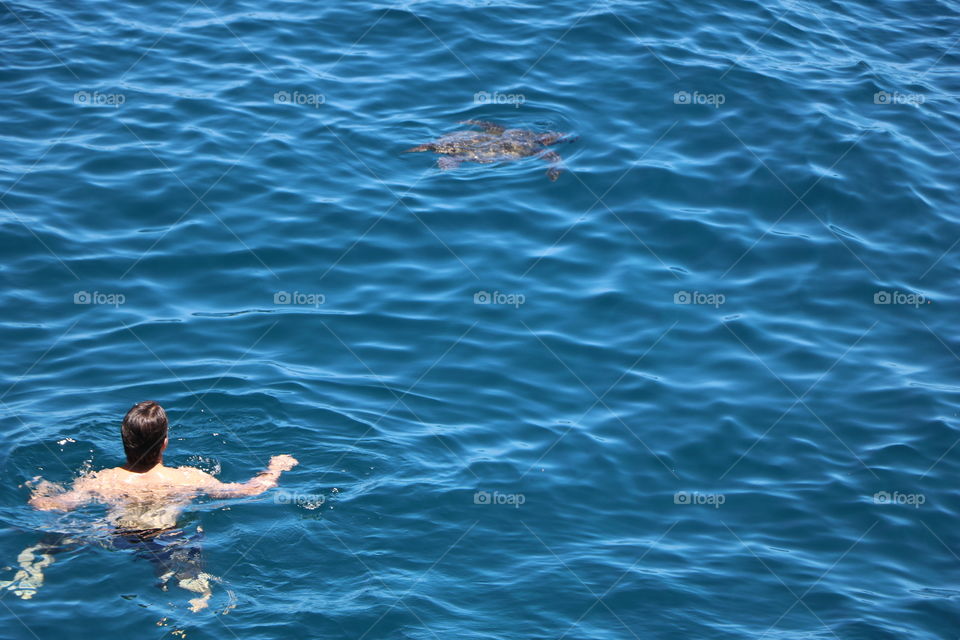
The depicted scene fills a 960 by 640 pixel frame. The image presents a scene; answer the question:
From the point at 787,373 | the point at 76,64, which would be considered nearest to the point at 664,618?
the point at 787,373

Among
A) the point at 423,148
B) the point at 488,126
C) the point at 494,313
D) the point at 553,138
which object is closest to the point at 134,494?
the point at 494,313

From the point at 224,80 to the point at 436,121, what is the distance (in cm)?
310

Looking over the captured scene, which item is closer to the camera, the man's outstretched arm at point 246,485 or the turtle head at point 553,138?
the man's outstretched arm at point 246,485

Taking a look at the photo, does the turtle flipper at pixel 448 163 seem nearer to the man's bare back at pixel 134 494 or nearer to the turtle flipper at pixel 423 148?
the turtle flipper at pixel 423 148

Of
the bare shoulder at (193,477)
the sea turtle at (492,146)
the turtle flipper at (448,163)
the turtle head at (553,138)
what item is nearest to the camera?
the bare shoulder at (193,477)

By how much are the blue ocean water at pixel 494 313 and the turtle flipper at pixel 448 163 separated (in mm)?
171

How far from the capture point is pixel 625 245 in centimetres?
1145

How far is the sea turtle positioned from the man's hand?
5163mm

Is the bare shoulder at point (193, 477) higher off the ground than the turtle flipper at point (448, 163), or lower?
lower

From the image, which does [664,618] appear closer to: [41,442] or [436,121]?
[41,442]

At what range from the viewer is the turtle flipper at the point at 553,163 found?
483 inches

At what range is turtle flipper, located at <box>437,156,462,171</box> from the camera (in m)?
12.4

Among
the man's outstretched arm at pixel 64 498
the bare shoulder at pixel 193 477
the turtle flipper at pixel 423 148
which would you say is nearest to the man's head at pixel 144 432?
the bare shoulder at pixel 193 477

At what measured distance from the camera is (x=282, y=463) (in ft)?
27.2
